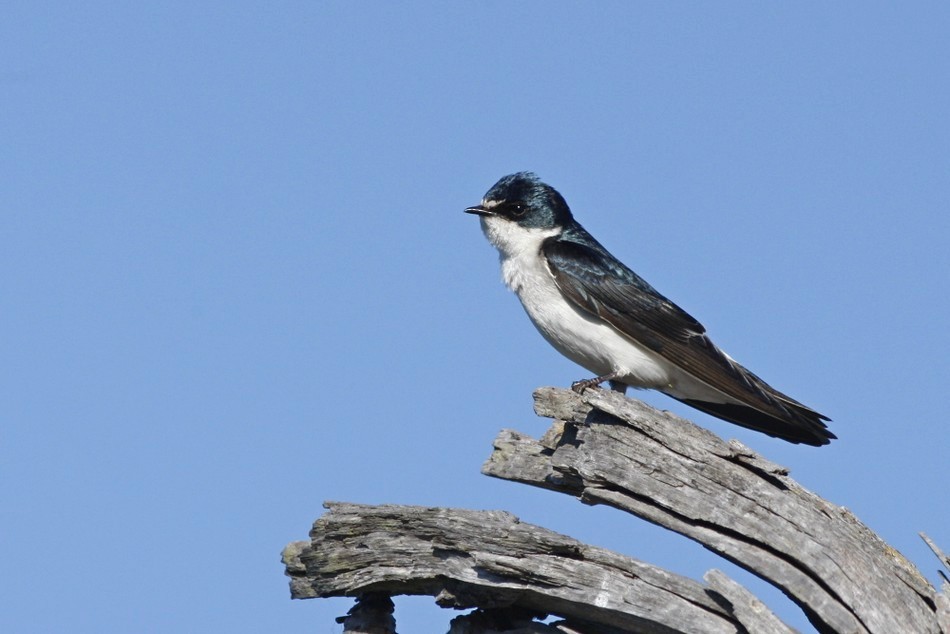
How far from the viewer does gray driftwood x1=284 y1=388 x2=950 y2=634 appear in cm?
695

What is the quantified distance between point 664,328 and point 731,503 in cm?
292

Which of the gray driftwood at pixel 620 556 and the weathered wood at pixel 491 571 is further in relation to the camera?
the weathered wood at pixel 491 571

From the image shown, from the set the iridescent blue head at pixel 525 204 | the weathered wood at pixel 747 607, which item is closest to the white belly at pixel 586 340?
the iridescent blue head at pixel 525 204

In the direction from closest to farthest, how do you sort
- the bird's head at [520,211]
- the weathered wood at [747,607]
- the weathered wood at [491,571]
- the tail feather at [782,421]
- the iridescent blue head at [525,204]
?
the weathered wood at [747,607] → the weathered wood at [491,571] → the tail feather at [782,421] → the bird's head at [520,211] → the iridescent blue head at [525,204]

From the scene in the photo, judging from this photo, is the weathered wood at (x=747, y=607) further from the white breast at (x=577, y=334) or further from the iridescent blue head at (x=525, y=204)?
the iridescent blue head at (x=525, y=204)

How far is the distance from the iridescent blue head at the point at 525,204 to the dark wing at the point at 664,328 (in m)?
0.47

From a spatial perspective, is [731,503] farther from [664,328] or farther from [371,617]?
[664,328]

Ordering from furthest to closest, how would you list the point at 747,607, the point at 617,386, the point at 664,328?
1. the point at 617,386
2. the point at 664,328
3. the point at 747,607

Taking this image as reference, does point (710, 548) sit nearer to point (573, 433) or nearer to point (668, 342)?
point (573, 433)

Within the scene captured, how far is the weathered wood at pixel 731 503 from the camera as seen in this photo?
22.7 feet

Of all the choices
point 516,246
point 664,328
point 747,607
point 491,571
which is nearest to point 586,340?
point 664,328

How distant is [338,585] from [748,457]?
2546 mm

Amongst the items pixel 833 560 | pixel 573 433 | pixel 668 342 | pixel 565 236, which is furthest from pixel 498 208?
pixel 833 560

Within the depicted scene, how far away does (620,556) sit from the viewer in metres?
7.36
